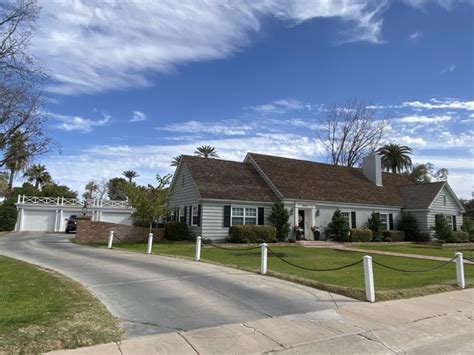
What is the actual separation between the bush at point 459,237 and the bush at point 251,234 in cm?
1675

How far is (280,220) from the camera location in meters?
26.4

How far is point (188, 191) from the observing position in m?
27.3

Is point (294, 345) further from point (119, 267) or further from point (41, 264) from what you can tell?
point (41, 264)

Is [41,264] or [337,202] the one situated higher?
[337,202]

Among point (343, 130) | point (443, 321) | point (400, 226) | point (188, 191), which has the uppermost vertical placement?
point (343, 130)

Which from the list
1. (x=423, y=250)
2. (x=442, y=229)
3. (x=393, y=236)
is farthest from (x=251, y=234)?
(x=442, y=229)

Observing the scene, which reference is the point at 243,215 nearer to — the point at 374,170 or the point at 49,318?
the point at 374,170

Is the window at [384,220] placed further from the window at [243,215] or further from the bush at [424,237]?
the window at [243,215]

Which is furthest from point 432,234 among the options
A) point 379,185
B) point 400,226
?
point 379,185

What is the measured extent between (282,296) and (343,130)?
43036 millimetres

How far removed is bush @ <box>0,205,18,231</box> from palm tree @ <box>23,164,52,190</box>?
27.3 meters

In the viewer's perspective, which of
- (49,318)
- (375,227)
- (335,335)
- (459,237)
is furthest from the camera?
(459,237)

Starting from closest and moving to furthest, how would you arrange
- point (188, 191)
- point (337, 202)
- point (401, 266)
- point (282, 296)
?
point (282, 296), point (401, 266), point (188, 191), point (337, 202)

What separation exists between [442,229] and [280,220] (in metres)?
14.9
